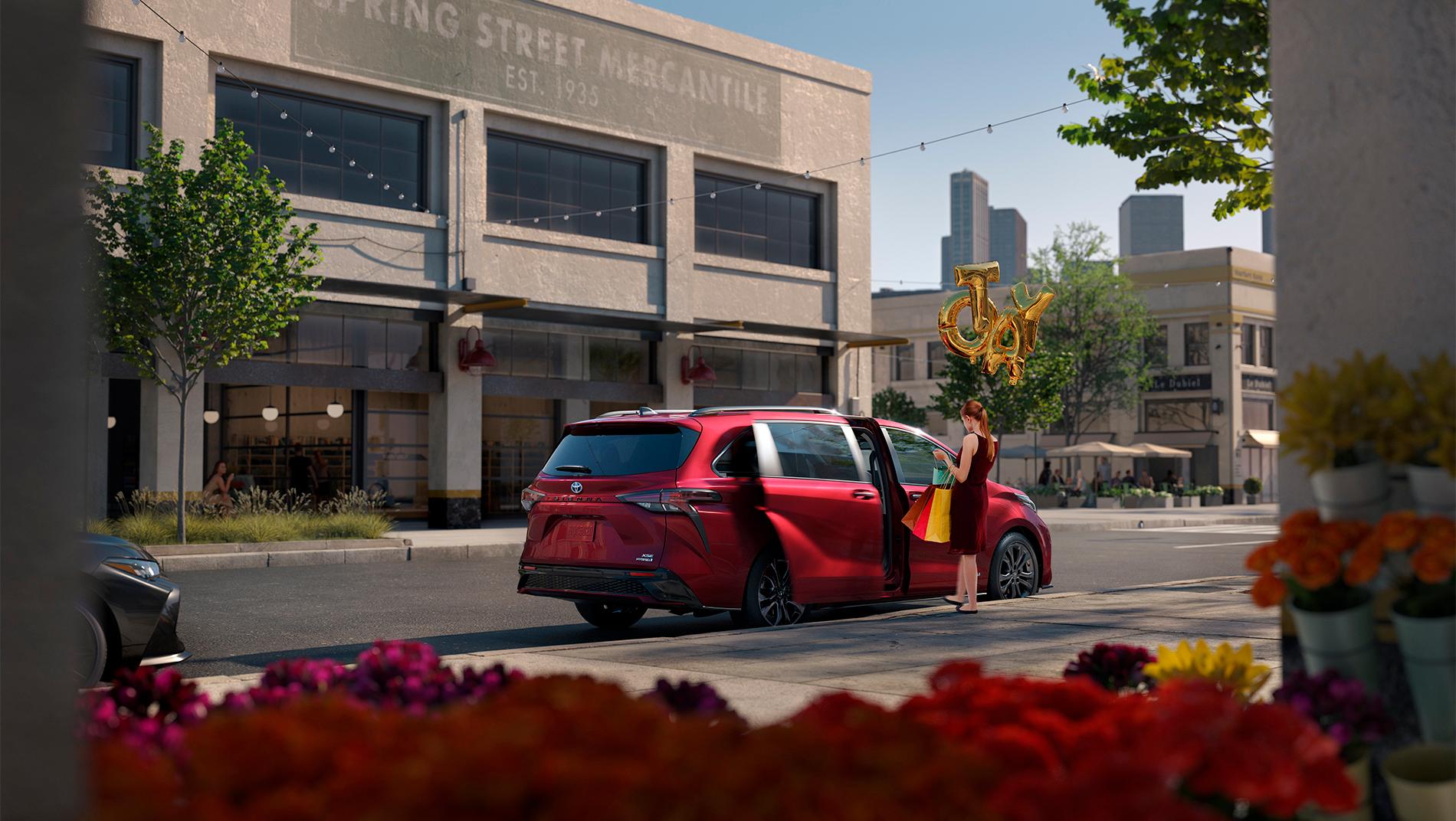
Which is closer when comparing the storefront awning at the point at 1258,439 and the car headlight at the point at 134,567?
the car headlight at the point at 134,567

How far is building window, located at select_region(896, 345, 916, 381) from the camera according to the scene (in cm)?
6619

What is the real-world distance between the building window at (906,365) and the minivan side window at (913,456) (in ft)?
180

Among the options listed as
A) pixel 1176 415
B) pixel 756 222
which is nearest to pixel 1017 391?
pixel 756 222

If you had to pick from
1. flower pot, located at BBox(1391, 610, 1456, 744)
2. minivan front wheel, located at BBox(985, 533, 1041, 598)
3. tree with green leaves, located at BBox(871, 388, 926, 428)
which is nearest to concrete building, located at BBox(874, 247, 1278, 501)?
tree with green leaves, located at BBox(871, 388, 926, 428)

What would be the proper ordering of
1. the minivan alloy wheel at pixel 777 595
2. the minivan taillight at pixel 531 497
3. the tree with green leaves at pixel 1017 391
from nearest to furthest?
the minivan alloy wheel at pixel 777 595 → the minivan taillight at pixel 531 497 → the tree with green leaves at pixel 1017 391

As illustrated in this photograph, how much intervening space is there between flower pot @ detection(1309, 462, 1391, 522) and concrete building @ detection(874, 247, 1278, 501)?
51819 millimetres

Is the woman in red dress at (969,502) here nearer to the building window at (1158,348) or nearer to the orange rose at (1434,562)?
the orange rose at (1434,562)

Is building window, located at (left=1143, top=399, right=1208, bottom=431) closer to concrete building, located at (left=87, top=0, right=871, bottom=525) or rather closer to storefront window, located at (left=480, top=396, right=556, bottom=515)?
concrete building, located at (left=87, top=0, right=871, bottom=525)

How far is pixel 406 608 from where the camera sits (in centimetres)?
1240

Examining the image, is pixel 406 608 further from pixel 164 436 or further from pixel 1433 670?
pixel 164 436

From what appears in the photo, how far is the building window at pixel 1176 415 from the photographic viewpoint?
181 feet

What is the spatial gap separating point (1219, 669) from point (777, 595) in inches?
266

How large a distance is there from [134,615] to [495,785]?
21.1 ft

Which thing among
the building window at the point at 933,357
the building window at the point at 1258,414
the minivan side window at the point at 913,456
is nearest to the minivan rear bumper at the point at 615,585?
the minivan side window at the point at 913,456
